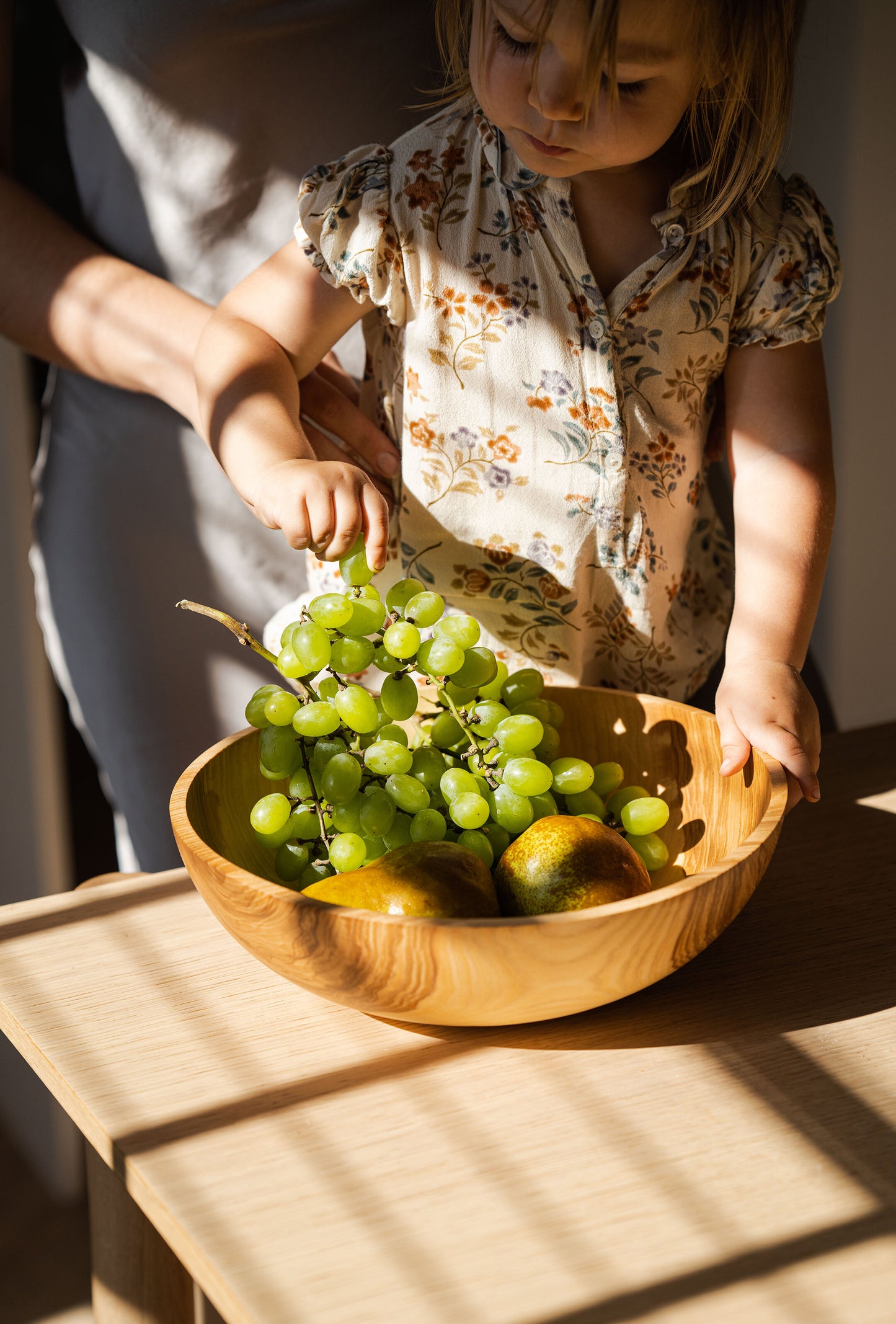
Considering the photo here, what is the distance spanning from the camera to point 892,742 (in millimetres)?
1151

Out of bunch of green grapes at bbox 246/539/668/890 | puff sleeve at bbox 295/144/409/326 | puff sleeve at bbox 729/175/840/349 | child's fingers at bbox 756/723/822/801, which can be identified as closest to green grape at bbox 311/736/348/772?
bunch of green grapes at bbox 246/539/668/890

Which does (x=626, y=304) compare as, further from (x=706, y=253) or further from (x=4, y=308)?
(x=4, y=308)

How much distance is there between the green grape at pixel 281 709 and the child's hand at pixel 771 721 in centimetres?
32

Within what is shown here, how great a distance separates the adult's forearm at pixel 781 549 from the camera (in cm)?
96

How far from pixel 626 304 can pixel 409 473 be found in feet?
0.83

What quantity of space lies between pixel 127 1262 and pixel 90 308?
96cm

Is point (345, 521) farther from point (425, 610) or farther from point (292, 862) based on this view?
point (292, 862)

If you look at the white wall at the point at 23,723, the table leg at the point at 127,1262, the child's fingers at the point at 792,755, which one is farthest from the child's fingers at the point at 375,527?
the white wall at the point at 23,723

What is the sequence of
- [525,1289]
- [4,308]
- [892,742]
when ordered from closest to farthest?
[525,1289] → [892,742] → [4,308]

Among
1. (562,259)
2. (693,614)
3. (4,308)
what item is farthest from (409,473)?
(4,308)

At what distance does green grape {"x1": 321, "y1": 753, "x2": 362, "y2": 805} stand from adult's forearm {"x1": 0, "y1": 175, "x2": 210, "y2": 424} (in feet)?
1.95

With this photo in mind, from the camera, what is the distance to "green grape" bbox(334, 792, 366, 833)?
0.76 m

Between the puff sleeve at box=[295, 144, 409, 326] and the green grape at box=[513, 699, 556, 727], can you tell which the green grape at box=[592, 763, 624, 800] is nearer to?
the green grape at box=[513, 699, 556, 727]

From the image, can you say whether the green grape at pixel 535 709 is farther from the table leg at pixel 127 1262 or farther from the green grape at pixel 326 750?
the table leg at pixel 127 1262
